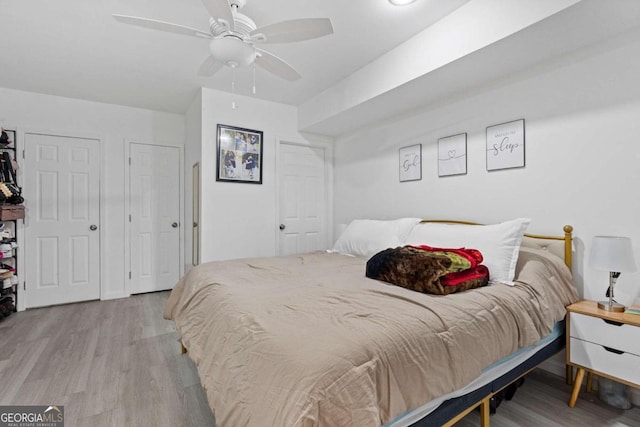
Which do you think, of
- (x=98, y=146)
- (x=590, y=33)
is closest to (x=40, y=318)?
(x=98, y=146)

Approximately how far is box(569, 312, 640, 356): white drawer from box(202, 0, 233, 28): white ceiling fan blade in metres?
2.51

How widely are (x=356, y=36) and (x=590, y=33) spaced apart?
1.44 m

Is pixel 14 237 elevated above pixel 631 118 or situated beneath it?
situated beneath

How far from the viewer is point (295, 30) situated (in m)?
1.63

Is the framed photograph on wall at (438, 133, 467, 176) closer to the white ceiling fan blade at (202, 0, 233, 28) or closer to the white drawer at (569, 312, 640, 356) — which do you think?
the white drawer at (569, 312, 640, 356)

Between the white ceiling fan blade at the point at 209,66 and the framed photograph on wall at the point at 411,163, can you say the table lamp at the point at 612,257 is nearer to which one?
the framed photograph on wall at the point at 411,163

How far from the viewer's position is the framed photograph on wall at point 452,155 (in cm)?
264

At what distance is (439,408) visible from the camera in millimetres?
1214

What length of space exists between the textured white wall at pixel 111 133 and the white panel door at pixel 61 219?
0.09 meters

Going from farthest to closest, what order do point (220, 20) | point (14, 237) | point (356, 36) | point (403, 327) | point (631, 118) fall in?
point (14, 237)
point (356, 36)
point (631, 118)
point (220, 20)
point (403, 327)

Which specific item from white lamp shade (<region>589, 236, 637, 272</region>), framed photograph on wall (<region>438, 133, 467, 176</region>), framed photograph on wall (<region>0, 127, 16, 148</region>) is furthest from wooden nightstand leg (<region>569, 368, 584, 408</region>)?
framed photograph on wall (<region>0, 127, 16, 148</region>)

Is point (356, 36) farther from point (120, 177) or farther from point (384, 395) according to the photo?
point (120, 177)

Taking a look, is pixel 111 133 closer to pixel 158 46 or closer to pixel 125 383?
pixel 158 46

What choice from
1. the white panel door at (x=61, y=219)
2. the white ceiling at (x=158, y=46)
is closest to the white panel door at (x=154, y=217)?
the white panel door at (x=61, y=219)
